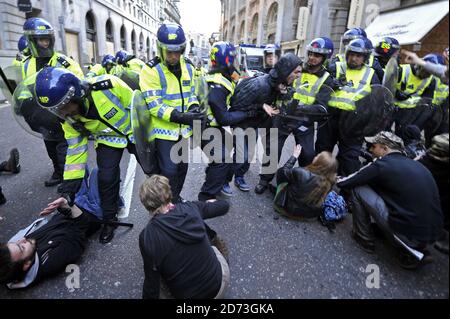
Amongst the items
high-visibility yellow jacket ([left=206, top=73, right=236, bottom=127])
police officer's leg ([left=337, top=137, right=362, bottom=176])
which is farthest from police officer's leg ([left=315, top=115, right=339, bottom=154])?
high-visibility yellow jacket ([left=206, top=73, right=236, bottom=127])

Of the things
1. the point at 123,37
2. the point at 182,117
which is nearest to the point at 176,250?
the point at 182,117

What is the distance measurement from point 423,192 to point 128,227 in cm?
251

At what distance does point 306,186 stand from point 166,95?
1573 millimetres

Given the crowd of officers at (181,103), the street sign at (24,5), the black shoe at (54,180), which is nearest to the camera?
the crowd of officers at (181,103)

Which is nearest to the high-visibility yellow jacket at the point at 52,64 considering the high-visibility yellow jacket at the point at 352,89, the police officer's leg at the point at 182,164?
the police officer's leg at the point at 182,164

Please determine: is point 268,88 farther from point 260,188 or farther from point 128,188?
point 128,188

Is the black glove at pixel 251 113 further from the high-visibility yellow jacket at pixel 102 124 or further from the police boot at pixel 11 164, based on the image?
the police boot at pixel 11 164

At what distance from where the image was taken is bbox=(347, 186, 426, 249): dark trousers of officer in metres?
2.27

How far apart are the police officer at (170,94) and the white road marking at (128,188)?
2.60 feet

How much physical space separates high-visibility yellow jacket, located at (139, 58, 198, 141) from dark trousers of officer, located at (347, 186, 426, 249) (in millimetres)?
1737

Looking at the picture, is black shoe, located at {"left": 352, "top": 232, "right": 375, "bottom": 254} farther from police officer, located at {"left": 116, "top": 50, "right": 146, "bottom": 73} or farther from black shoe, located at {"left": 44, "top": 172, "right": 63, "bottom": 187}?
police officer, located at {"left": 116, "top": 50, "right": 146, "bottom": 73}

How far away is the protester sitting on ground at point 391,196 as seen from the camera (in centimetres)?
165

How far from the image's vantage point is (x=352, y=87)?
9.78 ft
